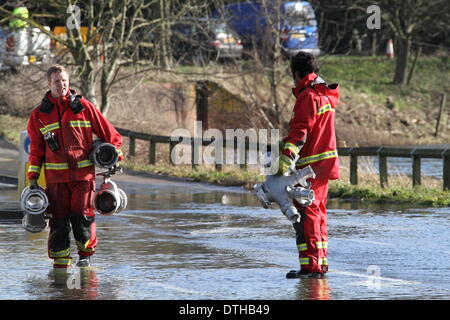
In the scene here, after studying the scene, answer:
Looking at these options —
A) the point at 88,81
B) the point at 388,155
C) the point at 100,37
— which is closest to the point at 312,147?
the point at 388,155

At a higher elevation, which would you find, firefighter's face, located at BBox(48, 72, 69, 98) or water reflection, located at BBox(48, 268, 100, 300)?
firefighter's face, located at BBox(48, 72, 69, 98)

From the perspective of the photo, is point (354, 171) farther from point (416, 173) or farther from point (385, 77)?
point (385, 77)

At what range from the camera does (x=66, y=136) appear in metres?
9.85

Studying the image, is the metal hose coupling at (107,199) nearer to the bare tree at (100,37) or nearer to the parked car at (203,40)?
the bare tree at (100,37)

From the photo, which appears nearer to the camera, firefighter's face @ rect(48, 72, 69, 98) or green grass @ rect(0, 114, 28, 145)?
firefighter's face @ rect(48, 72, 69, 98)

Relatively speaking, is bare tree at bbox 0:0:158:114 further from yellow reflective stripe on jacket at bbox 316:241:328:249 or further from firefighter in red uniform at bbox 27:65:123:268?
yellow reflective stripe on jacket at bbox 316:241:328:249

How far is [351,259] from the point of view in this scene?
10656 millimetres

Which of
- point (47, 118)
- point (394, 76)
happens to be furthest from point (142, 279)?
point (394, 76)

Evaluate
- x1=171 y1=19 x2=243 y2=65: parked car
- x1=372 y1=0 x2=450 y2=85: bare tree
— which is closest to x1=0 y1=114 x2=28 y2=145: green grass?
x1=171 y1=19 x2=243 y2=65: parked car

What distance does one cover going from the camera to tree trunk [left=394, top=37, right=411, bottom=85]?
43.8 m

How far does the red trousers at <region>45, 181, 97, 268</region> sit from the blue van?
18.3 metres

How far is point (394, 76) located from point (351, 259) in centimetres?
3558

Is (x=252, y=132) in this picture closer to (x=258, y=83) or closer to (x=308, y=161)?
(x=258, y=83)

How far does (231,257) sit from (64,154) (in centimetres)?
188
